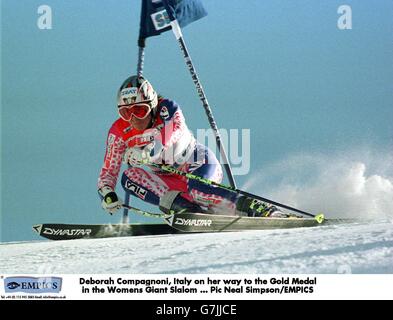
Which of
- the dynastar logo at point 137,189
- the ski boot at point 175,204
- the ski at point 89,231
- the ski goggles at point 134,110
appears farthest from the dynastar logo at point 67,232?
the ski goggles at point 134,110

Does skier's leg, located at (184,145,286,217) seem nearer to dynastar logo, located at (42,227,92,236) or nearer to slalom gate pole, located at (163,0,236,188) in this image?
slalom gate pole, located at (163,0,236,188)

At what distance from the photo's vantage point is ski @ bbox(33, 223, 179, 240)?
22.8 feet

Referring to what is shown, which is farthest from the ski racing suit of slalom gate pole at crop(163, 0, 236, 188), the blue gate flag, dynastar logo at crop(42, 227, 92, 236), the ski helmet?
the blue gate flag

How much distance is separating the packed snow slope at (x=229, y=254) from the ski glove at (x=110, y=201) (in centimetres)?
57

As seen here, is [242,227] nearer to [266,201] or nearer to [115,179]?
[266,201]

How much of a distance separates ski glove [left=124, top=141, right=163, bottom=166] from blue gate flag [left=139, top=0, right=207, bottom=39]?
1.97 m

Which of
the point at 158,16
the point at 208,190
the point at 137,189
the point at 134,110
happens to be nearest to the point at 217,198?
the point at 208,190

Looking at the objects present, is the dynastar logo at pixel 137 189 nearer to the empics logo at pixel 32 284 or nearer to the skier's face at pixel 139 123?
the skier's face at pixel 139 123

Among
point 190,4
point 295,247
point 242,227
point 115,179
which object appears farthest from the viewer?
point 190,4

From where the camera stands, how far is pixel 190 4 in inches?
330

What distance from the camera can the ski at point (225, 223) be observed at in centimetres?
671

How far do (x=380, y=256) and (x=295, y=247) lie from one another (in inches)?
29.5

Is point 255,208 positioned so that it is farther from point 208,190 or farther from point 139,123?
point 139,123
